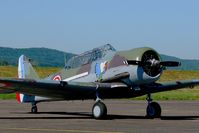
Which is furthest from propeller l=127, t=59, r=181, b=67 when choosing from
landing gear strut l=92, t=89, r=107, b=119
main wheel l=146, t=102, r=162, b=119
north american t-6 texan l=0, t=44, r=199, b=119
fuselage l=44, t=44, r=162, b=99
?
landing gear strut l=92, t=89, r=107, b=119

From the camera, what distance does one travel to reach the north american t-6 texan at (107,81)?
1934 centimetres

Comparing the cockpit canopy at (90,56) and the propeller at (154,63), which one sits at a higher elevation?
the cockpit canopy at (90,56)

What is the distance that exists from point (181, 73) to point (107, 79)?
76.0 m

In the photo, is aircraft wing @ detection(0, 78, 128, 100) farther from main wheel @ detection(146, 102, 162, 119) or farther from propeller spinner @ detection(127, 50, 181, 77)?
main wheel @ detection(146, 102, 162, 119)

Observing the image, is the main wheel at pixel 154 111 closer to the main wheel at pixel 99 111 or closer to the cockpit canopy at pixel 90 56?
the main wheel at pixel 99 111

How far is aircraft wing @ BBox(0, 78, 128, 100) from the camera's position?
1917 cm

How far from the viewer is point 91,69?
2084 centimetres

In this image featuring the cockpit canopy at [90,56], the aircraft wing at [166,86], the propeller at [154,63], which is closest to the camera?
the propeller at [154,63]

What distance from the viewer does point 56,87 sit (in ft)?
64.5

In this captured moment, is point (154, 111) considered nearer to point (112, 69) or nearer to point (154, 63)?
point (154, 63)

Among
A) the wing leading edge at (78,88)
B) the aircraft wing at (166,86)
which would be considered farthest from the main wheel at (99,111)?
the aircraft wing at (166,86)

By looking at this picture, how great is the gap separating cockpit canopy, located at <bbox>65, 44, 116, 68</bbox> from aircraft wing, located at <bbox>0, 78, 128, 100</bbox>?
1.41m
